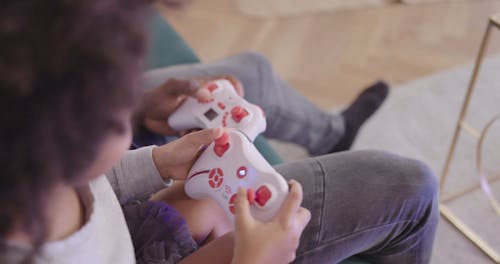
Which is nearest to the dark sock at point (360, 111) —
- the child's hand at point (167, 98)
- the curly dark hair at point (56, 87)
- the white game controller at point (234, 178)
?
the child's hand at point (167, 98)

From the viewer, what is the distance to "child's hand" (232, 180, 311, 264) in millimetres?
558

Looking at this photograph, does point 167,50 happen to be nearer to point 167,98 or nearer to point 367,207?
point 167,98

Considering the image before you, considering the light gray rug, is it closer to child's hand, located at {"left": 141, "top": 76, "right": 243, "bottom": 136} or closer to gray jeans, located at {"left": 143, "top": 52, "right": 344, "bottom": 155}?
gray jeans, located at {"left": 143, "top": 52, "right": 344, "bottom": 155}

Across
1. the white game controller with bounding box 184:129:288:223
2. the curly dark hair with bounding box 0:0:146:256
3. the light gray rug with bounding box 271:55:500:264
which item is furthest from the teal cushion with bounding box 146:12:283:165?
the curly dark hair with bounding box 0:0:146:256

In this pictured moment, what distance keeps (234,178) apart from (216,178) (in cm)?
2

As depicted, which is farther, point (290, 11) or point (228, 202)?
point (290, 11)

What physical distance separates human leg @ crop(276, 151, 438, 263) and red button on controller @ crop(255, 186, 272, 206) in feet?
0.41

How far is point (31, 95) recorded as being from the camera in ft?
1.21

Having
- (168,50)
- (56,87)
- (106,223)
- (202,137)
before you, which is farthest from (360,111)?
(56,87)

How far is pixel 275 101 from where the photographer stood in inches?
40.3

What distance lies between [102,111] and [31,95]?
52mm

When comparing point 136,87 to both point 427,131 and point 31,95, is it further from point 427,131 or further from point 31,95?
point 427,131

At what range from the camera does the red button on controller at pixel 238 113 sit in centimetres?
79

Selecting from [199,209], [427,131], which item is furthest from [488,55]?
[199,209]
